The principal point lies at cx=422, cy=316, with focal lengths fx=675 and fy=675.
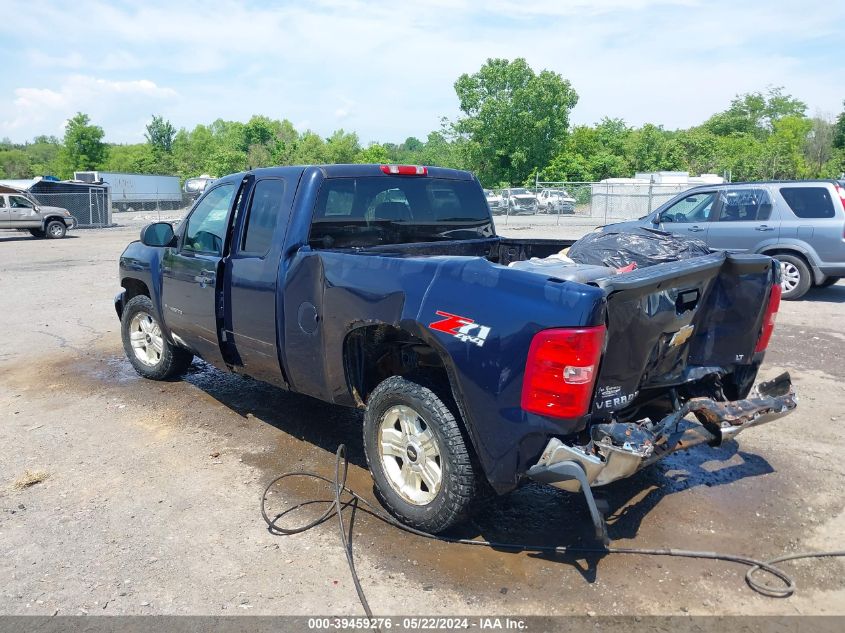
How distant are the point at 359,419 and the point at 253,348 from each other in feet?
4.04

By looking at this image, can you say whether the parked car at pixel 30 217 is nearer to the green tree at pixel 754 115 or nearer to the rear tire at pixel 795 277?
the rear tire at pixel 795 277

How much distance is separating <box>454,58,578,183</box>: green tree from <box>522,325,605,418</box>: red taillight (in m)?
52.7

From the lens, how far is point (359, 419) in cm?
562

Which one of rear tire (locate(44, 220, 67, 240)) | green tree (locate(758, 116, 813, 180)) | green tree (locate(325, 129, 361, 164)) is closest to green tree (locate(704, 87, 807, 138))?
green tree (locate(758, 116, 813, 180))

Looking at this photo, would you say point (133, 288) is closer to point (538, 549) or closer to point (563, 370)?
point (538, 549)

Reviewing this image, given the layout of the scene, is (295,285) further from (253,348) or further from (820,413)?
(820,413)

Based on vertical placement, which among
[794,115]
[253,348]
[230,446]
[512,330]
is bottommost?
[230,446]

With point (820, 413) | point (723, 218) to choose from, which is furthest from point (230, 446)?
point (723, 218)

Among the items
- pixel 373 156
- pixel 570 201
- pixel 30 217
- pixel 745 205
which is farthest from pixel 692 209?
pixel 373 156

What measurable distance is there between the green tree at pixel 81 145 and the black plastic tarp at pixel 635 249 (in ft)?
270

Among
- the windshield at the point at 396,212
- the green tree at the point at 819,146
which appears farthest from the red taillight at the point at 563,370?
the green tree at the point at 819,146

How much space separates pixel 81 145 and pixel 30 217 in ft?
190

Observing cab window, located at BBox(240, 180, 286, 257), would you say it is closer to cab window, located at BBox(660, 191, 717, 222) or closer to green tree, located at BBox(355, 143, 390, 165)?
cab window, located at BBox(660, 191, 717, 222)

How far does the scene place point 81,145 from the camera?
75562 mm
